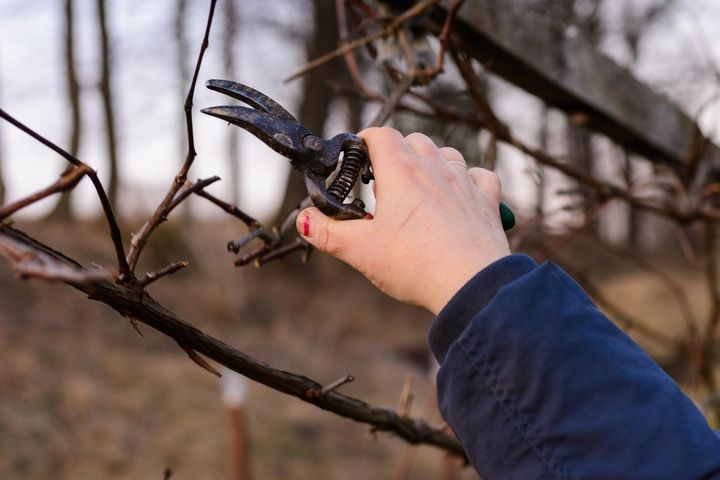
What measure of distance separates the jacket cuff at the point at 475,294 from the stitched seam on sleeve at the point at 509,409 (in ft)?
0.09

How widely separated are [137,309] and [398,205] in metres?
0.31

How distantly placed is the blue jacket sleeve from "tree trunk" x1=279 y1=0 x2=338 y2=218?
10.0 m

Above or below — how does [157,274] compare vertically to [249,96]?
below

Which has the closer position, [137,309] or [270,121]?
[137,309]

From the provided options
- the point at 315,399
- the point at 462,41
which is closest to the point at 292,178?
the point at 462,41

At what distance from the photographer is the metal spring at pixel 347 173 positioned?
2.95 ft

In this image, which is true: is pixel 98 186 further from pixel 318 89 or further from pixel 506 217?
pixel 318 89

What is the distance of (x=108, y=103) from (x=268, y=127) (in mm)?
9047

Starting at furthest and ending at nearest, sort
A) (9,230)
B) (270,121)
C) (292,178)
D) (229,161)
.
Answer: (229,161) → (292,178) → (270,121) → (9,230)

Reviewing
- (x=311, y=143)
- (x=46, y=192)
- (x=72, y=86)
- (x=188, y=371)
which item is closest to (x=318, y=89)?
(x=72, y=86)

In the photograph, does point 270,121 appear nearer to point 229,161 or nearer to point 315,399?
point 315,399

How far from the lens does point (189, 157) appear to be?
787mm

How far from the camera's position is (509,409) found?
0.72 meters

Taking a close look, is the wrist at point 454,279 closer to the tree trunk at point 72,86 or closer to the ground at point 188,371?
the ground at point 188,371
